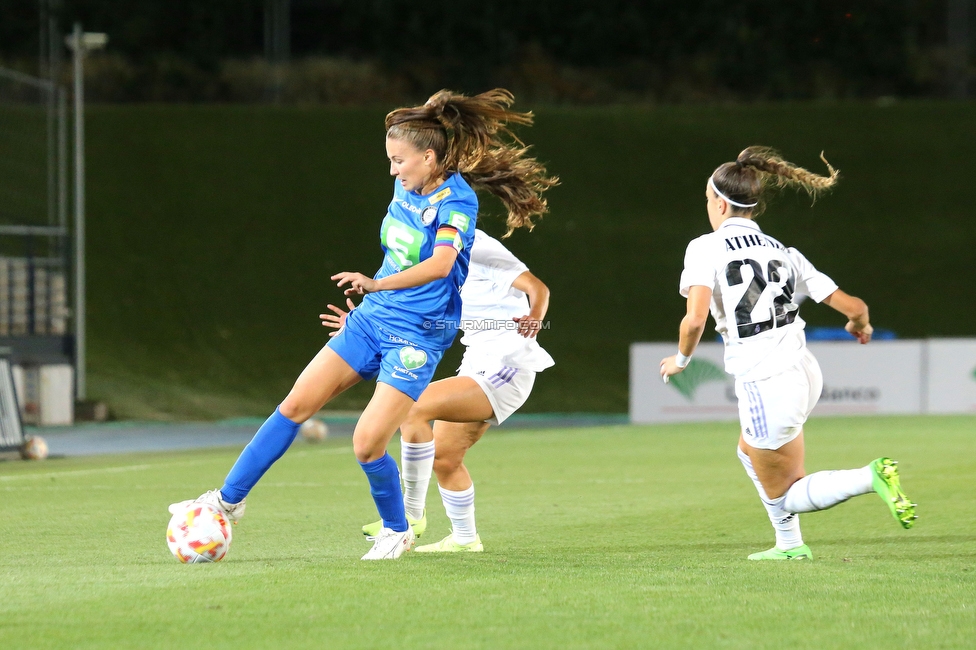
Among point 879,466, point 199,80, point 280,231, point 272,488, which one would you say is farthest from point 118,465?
point 199,80

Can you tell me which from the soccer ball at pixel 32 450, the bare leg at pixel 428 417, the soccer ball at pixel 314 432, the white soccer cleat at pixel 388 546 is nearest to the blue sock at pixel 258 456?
the white soccer cleat at pixel 388 546

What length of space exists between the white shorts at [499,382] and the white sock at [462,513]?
0.39 meters

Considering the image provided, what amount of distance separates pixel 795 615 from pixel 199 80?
2602 centimetres

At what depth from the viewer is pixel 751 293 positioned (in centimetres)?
524

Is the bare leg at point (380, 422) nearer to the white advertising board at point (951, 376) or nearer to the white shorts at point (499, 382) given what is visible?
the white shorts at point (499, 382)

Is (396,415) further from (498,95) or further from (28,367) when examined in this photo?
(28,367)

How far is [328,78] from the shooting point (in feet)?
93.5

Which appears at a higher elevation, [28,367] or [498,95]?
[498,95]

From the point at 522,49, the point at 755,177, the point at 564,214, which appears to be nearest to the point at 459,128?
the point at 755,177

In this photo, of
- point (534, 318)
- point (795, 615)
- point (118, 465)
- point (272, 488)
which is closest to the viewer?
point (795, 615)

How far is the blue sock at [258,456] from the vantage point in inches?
198

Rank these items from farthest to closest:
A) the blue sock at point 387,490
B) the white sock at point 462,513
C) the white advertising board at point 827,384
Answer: the white advertising board at point 827,384 < the white sock at point 462,513 < the blue sock at point 387,490

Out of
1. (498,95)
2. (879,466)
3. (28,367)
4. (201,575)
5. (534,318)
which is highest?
(498,95)

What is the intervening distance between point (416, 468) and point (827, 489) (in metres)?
1.78
